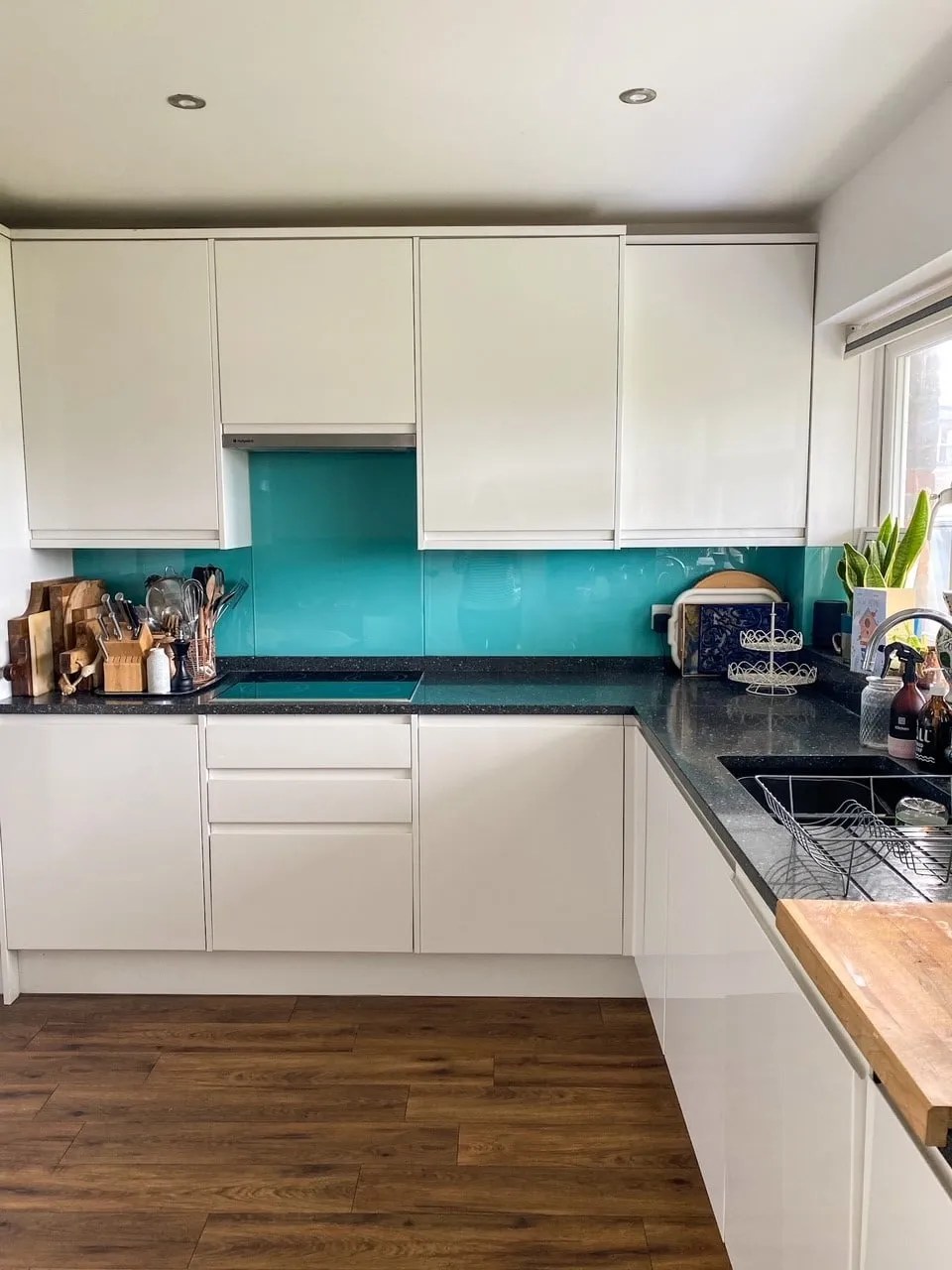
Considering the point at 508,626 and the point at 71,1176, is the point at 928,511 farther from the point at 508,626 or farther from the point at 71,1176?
the point at 71,1176

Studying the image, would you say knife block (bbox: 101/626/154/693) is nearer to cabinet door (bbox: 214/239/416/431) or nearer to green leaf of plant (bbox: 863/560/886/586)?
cabinet door (bbox: 214/239/416/431)

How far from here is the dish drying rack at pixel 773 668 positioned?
2.91 metres

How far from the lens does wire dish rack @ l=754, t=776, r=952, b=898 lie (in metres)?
1.49

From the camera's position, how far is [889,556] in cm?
270

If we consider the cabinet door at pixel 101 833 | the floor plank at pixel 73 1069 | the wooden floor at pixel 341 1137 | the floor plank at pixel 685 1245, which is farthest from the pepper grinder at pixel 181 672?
the floor plank at pixel 685 1245

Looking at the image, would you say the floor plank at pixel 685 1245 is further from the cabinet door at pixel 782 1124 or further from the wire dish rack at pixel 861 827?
the wire dish rack at pixel 861 827

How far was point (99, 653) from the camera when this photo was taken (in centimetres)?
308

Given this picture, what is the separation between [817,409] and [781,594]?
25.3 inches

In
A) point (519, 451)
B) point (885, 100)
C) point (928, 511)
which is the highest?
point (885, 100)

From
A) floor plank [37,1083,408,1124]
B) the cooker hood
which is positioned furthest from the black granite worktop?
floor plank [37,1083,408,1124]

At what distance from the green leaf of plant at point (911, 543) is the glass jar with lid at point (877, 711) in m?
0.50

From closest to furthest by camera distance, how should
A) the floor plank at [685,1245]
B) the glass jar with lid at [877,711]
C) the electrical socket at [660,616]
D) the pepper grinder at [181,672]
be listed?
the floor plank at [685,1245], the glass jar with lid at [877,711], the pepper grinder at [181,672], the electrical socket at [660,616]

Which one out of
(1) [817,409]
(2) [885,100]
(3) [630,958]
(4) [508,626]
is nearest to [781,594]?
(1) [817,409]

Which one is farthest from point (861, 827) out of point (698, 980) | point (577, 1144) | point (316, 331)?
point (316, 331)
